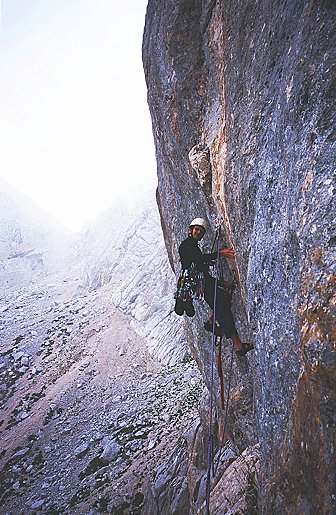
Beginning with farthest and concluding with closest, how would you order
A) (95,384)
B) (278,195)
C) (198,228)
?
1. (95,384)
2. (198,228)
3. (278,195)

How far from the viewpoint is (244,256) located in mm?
4742

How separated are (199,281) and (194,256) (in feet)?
1.75

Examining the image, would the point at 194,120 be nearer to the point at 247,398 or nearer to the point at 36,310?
the point at 247,398

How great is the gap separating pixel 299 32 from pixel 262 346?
3.53 metres

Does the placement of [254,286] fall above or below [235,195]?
below

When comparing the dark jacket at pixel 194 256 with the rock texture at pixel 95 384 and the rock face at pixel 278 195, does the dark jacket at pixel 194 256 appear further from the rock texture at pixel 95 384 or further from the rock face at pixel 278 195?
the rock texture at pixel 95 384

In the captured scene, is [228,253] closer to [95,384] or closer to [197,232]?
[197,232]

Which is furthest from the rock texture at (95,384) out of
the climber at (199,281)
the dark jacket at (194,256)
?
the dark jacket at (194,256)

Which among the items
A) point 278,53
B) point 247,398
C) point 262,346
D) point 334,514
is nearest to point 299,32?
point 278,53

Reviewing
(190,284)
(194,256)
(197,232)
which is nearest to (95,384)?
(190,284)

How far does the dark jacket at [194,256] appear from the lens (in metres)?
5.49

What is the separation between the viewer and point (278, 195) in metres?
3.38

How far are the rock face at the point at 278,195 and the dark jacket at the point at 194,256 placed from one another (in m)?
0.68

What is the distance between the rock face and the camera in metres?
2.43
